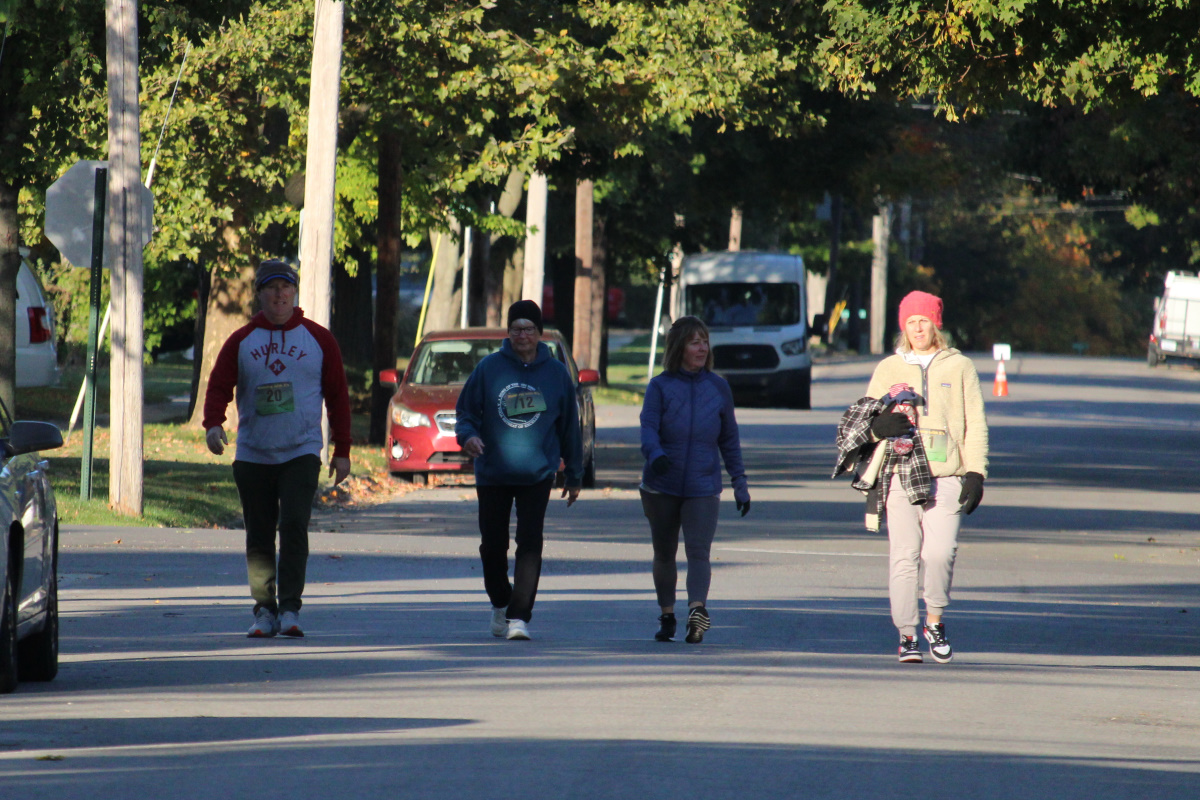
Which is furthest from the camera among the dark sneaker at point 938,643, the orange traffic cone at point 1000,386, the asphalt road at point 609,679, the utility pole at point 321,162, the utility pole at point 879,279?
the utility pole at point 879,279

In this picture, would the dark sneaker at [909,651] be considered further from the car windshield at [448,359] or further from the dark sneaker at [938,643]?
the car windshield at [448,359]

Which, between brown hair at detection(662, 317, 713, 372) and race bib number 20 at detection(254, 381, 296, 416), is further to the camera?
brown hair at detection(662, 317, 713, 372)

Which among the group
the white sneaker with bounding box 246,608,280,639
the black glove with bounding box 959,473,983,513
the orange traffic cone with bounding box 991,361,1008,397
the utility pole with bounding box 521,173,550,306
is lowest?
the orange traffic cone with bounding box 991,361,1008,397

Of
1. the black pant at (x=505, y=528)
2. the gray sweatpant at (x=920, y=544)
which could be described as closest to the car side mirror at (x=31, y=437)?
the black pant at (x=505, y=528)

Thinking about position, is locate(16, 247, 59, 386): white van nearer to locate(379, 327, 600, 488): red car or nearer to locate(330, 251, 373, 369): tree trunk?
locate(379, 327, 600, 488): red car

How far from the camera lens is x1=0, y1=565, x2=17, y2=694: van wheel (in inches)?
277

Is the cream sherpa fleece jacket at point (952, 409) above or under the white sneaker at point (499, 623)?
above

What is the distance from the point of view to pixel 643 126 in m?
24.9

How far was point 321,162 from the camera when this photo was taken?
19.7 m

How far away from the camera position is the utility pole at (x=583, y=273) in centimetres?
3669

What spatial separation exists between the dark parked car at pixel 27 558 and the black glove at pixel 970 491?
4.16m

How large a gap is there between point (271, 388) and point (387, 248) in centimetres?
1511

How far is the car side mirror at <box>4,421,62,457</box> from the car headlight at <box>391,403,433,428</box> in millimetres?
12318

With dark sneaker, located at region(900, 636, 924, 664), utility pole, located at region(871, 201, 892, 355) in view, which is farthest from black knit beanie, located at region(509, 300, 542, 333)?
utility pole, located at region(871, 201, 892, 355)
